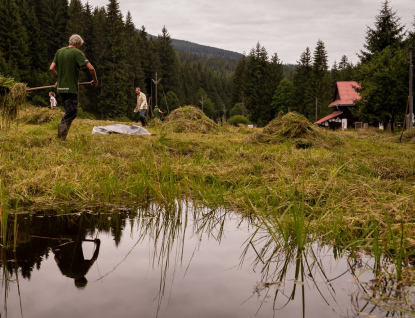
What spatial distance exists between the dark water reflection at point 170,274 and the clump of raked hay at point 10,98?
4260 millimetres

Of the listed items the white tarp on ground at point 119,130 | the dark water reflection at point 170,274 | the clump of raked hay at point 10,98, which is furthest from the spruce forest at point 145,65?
the dark water reflection at point 170,274

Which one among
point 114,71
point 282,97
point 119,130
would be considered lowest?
point 119,130

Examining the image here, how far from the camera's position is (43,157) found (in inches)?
196

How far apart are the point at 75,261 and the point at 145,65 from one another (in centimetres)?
6488

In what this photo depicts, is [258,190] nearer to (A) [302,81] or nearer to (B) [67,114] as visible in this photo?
(B) [67,114]

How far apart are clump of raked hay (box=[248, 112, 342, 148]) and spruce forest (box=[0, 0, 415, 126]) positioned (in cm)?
2158

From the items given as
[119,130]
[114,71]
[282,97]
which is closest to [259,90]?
[282,97]

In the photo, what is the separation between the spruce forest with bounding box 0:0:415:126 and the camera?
97.5 feet

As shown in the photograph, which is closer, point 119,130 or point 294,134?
point 294,134

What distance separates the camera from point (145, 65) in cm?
6438

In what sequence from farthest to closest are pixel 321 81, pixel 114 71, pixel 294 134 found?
pixel 321 81 → pixel 114 71 → pixel 294 134

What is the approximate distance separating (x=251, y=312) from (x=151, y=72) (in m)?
65.3

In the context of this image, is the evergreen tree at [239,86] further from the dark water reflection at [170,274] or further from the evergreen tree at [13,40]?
the dark water reflection at [170,274]

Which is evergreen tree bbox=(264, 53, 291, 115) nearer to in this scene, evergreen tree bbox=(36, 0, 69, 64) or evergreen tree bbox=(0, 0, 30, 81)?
evergreen tree bbox=(36, 0, 69, 64)
